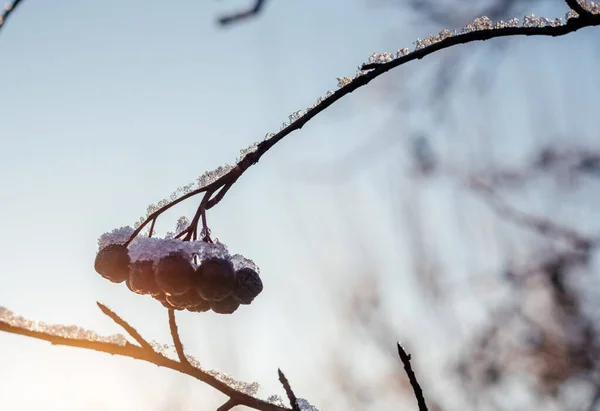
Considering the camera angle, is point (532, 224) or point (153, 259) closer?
point (153, 259)

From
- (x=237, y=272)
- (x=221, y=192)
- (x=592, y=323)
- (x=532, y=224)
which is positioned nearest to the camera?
(x=221, y=192)

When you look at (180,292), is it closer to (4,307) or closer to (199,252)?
(199,252)

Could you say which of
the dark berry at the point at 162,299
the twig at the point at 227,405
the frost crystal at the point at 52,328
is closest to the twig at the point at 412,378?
the twig at the point at 227,405

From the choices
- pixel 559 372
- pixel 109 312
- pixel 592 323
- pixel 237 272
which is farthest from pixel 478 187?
pixel 109 312

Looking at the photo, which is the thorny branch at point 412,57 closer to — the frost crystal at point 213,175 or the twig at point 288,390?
the frost crystal at point 213,175

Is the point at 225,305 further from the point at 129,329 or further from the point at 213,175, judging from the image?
the point at 129,329

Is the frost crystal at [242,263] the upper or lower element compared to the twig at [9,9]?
upper

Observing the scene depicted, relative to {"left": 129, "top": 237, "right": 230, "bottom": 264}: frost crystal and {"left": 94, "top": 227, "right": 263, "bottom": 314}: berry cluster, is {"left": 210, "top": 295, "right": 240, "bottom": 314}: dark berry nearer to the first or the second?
{"left": 94, "top": 227, "right": 263, "bottom": 314}: berry cluster
